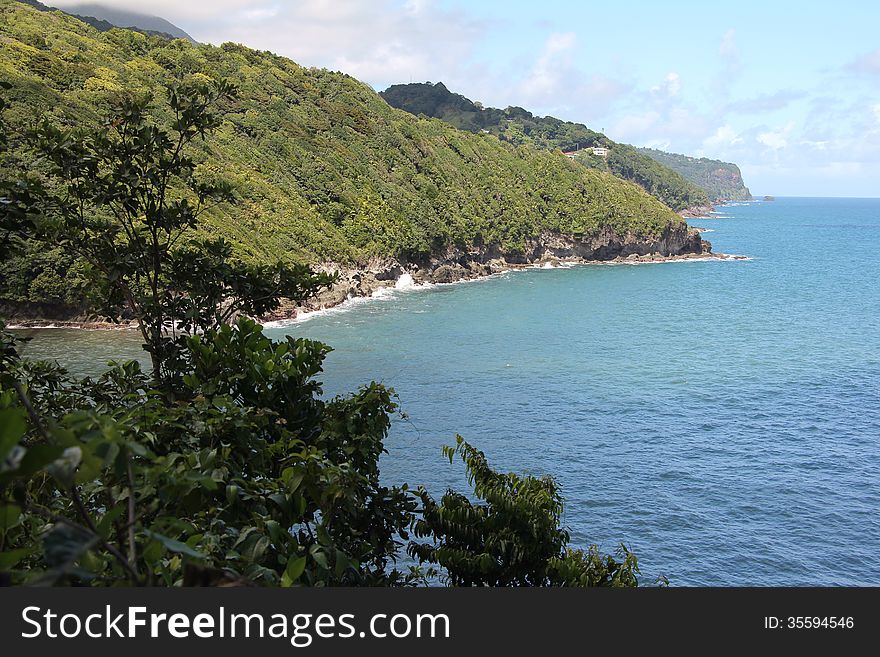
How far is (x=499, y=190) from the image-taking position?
100 metres

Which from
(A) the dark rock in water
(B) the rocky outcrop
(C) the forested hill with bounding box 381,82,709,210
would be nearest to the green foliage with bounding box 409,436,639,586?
(B) the rocky outcrop

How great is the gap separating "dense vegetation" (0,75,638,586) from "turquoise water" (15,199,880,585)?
1244cm

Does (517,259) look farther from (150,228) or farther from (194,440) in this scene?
(194,440)

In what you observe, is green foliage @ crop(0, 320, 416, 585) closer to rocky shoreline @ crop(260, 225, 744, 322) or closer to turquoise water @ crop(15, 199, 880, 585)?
turquoise water @ crop(15, 199, 880, 585)

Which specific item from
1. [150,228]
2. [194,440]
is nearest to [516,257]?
[150,228]

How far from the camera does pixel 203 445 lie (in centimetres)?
639

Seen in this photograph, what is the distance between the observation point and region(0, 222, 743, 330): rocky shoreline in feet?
160

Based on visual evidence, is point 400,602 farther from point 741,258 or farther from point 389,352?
point 741,258

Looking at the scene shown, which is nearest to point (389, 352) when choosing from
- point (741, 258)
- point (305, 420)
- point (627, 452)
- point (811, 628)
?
point (627, 452)

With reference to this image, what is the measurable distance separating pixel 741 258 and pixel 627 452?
80295 mm

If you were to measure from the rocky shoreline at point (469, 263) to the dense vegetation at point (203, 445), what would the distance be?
37.1m

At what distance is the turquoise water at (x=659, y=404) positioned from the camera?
23844 millimetres

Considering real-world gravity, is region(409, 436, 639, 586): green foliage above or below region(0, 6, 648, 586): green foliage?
below

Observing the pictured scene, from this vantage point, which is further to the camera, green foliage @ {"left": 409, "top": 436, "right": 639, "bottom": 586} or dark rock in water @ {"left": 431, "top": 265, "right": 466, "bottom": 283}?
dark rock in water @ {"left": 431, "top": 265, "right": 466, "bottom": 283}
